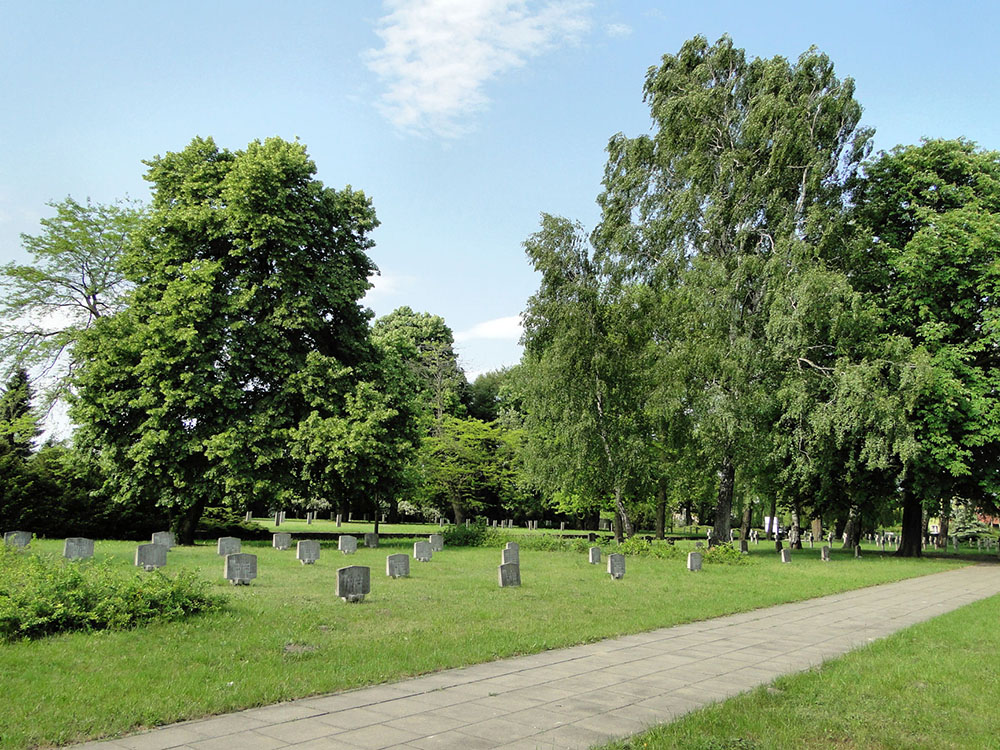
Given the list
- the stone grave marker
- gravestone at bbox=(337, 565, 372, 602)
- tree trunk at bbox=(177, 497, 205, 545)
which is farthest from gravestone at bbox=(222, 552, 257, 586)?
tree trunk at bbox=(177, 497, 205, 545)

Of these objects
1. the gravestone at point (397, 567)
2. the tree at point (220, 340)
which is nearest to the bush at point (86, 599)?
the gravestone at point (397, 567)

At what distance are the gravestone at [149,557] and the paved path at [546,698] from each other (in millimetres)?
11757

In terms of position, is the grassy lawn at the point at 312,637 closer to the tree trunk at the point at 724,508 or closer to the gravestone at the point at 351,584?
the gravestone at the point at 351,584

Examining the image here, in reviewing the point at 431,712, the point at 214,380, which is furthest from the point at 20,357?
the point at 431,712

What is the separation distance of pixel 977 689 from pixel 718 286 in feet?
67.9

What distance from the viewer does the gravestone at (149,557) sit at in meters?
17.1

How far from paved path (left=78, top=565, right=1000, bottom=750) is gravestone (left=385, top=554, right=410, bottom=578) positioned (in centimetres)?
778

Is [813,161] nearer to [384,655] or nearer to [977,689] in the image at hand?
[977,689]

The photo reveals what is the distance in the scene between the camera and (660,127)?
30.3 meters

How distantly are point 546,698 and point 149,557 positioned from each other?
44.1ft

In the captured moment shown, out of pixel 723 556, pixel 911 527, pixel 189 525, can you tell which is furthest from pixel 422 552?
pixel 911 527

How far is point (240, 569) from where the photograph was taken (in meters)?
15.1

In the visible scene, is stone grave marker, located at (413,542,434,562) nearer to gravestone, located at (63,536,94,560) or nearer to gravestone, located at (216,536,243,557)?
gravestone, located at (216,536,243,557)

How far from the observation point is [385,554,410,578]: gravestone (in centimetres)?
1745
